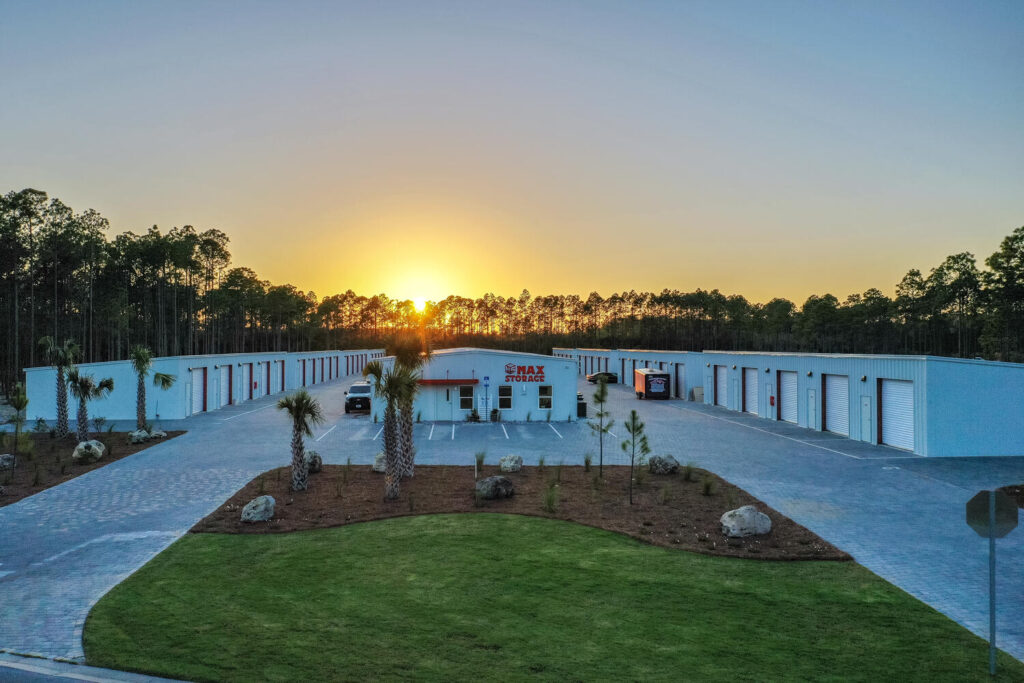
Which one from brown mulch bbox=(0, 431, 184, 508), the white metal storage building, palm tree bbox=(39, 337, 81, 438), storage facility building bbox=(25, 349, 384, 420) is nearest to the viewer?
brown mulch bbox=(0, 431, 184, 508)

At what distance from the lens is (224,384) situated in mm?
41938

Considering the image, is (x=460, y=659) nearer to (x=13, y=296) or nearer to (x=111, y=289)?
(x=13, y=296)

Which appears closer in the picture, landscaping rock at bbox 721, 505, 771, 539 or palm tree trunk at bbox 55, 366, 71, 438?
landscaping rock at bbox 721, 505, 771, 539

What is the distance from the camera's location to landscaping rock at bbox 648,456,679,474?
64.7 ft

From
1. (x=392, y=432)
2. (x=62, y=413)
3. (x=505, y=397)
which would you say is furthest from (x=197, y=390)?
(x=392, y=432)

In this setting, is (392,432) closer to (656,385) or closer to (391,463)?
(391,463)

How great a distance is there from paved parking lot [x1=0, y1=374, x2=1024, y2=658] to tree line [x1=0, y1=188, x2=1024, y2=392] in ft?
110

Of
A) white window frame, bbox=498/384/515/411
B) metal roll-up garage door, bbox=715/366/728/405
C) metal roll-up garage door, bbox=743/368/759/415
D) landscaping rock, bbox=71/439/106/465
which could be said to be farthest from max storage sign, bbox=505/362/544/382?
landscaping rock, bbox=71/439/106/465

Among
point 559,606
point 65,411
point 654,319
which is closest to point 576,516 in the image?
point 559,606

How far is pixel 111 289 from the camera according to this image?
210 feet

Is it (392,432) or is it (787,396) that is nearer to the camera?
(392,432)

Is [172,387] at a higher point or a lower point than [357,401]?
higher

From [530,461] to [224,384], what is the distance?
94.2ft

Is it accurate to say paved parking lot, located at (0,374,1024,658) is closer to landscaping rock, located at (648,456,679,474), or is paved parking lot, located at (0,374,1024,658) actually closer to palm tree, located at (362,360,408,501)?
landscaping rock, located at (648,456,679,474)
